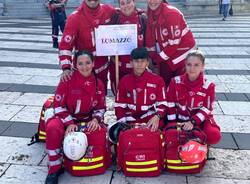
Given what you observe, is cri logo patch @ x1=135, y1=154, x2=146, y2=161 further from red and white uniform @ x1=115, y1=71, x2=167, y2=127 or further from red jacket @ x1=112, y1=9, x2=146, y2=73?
red jacket @ x1=112, y1=9, x2=146, y2=73

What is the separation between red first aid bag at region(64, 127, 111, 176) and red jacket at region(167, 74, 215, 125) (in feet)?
2.75

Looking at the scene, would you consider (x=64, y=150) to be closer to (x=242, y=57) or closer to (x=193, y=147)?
(x=193, y=147)

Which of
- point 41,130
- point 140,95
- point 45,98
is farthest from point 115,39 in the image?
point 45,98

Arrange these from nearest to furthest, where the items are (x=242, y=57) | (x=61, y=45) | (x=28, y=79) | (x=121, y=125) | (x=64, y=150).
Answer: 1. (x=64, y=150)
2. (x=121, y=125)
3. (x=61, y=45)
4. (x=28, y=79)
5. (x=242, y=57)

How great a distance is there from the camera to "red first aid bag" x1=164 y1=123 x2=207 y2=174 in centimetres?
360

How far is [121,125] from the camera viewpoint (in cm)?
382

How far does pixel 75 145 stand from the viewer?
3.41 meters

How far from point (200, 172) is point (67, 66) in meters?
1.84

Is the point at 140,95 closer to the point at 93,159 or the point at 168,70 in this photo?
the point at 168,70

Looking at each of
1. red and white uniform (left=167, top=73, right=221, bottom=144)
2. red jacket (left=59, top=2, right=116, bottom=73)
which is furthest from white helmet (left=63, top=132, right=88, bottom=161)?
red and white uniform (left=167, top=73, right=221, bottom=144)

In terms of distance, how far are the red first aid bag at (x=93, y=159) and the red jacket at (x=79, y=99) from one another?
0.95ft

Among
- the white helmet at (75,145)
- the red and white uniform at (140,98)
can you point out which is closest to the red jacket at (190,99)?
the red and white uniform at (140,98)

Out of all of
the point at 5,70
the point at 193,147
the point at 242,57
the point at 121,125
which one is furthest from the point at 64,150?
the point at 242,57

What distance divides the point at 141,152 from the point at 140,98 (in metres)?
0.69
